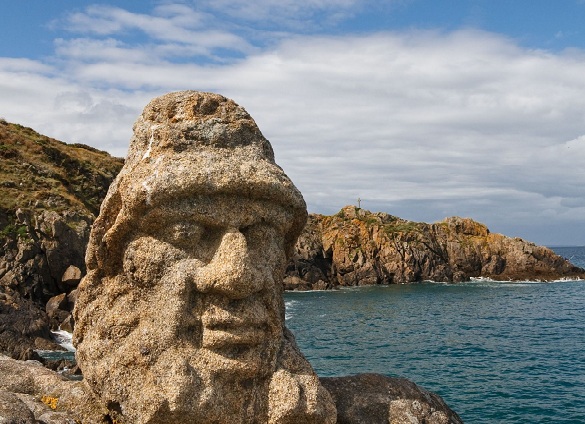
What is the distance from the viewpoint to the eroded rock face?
7824 millimetres

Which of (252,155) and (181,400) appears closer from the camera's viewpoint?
(181,400)

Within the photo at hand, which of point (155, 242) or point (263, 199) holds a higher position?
point (263, 199)

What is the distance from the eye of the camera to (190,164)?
8.12 meters

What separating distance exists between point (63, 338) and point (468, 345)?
2297 centimetres

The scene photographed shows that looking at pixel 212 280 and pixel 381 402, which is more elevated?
pixel 212 280

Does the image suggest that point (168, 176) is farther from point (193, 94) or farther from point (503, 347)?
point (503, 347)

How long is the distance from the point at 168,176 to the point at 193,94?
1.59 metres

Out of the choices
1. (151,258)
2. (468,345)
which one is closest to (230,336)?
(151,258)

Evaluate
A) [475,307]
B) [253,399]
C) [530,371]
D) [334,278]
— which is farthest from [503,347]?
[334,278]

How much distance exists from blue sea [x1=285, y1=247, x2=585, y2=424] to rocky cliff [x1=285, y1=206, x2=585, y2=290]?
53.5 ft

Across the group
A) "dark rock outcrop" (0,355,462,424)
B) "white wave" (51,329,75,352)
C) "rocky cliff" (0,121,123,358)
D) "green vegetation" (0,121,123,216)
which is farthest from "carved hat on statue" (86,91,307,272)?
"green vegetation" (0,121,123,216)

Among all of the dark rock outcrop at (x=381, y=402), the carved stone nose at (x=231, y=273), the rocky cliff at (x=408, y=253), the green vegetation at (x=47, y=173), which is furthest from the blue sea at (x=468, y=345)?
the green vegetation at (x=47, y=173)

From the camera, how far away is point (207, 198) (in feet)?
26.9

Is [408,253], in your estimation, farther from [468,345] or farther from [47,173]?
[468,345]
